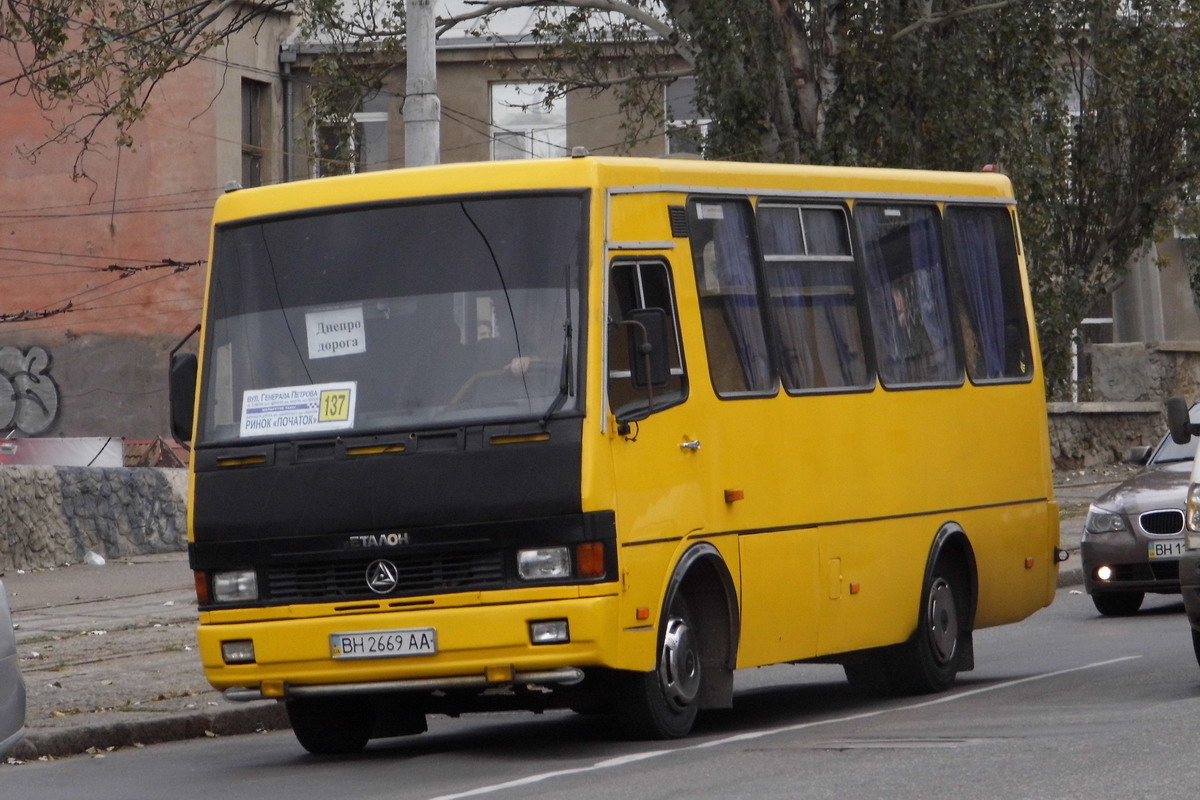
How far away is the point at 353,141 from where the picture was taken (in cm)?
3778

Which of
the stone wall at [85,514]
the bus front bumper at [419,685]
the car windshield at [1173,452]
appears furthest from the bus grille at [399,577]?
the stone wall at [85,514]

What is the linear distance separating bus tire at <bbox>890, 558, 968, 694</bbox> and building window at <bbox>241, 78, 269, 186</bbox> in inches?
1176

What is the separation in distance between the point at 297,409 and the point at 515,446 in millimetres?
1103

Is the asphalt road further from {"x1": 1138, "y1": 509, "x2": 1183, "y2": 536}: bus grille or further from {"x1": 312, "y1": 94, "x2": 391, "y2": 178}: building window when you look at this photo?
{"x1": 312, "y1": 94, "x2": 391, "y2": 178}: building window

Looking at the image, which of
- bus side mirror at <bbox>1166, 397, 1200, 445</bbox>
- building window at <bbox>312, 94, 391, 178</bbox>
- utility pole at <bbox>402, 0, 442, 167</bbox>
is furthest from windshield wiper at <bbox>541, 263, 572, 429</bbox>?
building window at <bbox>312, 94, 391, 178</bbox>

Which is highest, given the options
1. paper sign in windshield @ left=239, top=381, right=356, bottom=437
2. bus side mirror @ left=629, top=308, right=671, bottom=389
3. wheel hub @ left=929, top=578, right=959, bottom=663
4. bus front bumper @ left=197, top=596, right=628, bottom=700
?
bus side mirror @ left=629, top=308, right=671, bottom=389

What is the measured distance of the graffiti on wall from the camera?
136ft

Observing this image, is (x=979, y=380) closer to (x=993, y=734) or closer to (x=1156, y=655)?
(x=1156, y=655)

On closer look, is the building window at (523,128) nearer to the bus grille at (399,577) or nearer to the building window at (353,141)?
the building window at (353,141)

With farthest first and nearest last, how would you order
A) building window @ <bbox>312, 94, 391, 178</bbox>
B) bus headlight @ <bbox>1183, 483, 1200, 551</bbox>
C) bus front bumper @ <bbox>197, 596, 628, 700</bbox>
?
1. building window @ <bbox>312, 94, 391, 178</bbox>
2. bus headlight @ <bbox>1183, 483, 1200, 551</bbox>
3. bus front bumper @ <bbox>197, 596, 628, 700</bbox>

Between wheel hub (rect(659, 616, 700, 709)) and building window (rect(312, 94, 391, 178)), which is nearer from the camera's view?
wheel hub (rect(659, 616, 700, 709))

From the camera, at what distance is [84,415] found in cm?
4138

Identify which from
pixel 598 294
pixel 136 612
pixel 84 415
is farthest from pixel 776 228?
pixel 84 415

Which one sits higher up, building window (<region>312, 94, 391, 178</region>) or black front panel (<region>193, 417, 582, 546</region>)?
building window (<region>312, 94, 391, 178</region>)
